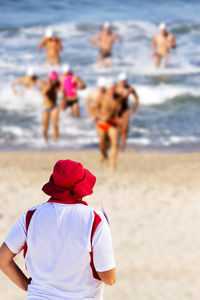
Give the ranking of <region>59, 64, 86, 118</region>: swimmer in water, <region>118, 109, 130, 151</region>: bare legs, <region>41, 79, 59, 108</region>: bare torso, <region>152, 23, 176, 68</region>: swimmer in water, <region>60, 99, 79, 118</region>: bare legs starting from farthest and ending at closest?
<region>152, 23, 176, 68</region>: swimmer in water
<region>60, 99, 79, 118</region>: bare legs
<region>59, 64, 86, 118</region>: swimmer in water
<region>41, 79, 59, 108</region>: bare torso
<region>118, 109, 130, 151</region>: bare legs

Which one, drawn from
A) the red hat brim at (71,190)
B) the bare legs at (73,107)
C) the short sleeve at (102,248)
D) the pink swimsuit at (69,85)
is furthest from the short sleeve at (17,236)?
the bare legs at (73,107)

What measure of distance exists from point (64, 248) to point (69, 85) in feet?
29.8

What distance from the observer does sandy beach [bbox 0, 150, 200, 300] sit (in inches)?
200

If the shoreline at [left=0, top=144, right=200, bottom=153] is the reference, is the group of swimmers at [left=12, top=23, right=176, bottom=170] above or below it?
above

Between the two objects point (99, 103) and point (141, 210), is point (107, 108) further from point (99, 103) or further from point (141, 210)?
point (141, 210)

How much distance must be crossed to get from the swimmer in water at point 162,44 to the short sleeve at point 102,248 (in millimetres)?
15154

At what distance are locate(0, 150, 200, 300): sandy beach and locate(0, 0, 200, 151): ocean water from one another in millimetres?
1439

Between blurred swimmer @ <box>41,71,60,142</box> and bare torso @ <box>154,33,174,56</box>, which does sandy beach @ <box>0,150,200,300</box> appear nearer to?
blurred swimmer @ <box>41,71,60,142</box>

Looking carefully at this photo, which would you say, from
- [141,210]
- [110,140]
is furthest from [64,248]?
[110,140]

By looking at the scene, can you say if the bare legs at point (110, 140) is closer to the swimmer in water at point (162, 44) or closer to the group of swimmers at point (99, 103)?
the group of swimmers at point (99, 103)

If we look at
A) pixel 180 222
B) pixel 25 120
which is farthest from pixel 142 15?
pixel 180 222

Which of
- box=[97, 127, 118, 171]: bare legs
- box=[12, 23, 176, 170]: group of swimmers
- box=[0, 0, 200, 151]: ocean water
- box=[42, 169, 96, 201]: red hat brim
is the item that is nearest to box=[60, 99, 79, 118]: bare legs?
box=[12, 23, 176, 170]: group of swimmers

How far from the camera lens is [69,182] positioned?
235 centimetres

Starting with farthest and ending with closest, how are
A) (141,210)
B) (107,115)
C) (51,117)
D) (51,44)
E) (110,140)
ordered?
1. (51,44)
2. (51,117)
3. (110,140)
4. (107,115)
5. (141,210)
